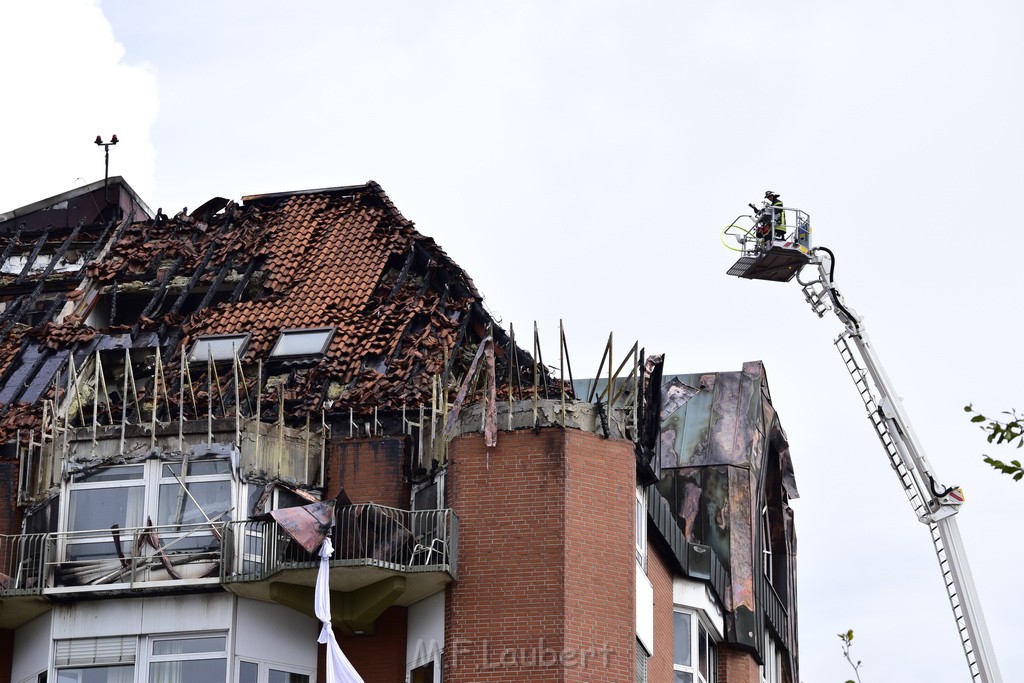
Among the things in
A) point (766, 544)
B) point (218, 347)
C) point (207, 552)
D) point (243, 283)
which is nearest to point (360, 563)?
point (207, 552)

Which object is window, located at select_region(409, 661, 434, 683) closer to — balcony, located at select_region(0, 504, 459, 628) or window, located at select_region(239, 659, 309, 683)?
window, located at select_region(239, 659, 309, 683)

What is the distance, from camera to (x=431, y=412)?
35906 mm

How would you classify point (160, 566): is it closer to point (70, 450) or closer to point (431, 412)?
point (70, 450)

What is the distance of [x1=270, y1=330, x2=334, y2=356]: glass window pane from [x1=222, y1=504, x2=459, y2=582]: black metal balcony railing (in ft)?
21.8

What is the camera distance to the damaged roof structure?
32625mm

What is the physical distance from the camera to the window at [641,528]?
35812 mm

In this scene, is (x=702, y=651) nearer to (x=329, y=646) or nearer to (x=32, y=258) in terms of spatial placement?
(x=329, y=646)

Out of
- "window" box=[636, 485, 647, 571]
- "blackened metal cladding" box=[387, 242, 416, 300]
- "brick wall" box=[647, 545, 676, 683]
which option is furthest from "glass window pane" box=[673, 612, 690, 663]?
"blackened metal cladding" box=[387, 242, 416, 300]

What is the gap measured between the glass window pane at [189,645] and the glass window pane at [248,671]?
1.51ft

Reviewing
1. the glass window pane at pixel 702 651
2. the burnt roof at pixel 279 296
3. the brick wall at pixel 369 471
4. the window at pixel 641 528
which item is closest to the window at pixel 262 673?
the brick wall at pixel 369 471

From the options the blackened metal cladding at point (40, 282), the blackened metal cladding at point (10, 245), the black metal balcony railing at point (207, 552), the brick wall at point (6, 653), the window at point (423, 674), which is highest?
the blackened metal cladding at point (10, 245)

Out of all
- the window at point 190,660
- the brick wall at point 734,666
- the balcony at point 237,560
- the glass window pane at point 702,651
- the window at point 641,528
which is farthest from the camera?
the brick wall at point 734,666

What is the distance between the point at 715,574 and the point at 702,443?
5.40 metres

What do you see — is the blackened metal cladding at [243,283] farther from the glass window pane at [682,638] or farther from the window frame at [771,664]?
the window frame at [771,664]
